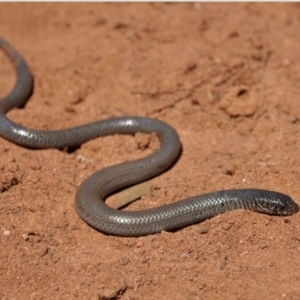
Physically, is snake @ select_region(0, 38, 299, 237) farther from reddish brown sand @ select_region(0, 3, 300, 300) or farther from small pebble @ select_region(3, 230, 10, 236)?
small pebble @ select_region(3, 230, 10, 236)

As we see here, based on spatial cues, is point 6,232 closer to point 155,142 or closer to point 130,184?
point 130,184

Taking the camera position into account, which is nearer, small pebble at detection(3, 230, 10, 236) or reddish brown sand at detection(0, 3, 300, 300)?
reddish brown sand at detection(0, 3, 300, 300)

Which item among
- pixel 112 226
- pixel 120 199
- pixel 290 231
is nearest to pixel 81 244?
pixel 112 226

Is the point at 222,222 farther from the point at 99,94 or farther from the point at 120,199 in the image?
the point at 99,94

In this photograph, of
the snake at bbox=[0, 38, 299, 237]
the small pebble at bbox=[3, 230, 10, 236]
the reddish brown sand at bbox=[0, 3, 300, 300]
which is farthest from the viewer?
the snake at bbox=[0, 38, 299, 237]

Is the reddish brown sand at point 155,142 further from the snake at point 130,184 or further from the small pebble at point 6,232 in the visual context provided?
the snake at point 130,184

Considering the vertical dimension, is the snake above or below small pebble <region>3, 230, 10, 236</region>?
above

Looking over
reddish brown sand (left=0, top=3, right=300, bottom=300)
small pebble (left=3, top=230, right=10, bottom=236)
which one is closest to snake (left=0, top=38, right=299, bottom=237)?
reddish brown sand (left=0, top=3, right=300, bottom=300)
